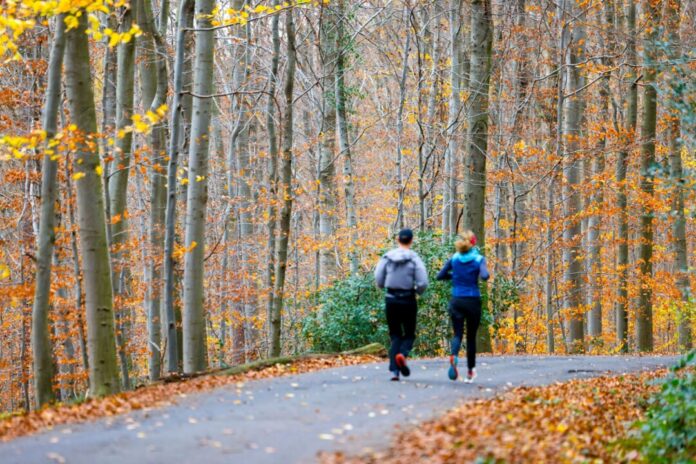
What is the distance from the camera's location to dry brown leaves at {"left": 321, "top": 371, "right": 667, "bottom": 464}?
21.6 ft

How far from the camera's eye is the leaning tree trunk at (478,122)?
17750mm

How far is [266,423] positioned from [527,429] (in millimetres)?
2661

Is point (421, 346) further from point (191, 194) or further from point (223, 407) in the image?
point (223, 407)

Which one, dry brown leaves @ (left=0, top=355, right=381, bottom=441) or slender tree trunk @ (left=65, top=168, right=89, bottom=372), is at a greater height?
slender tree trunk @ (left=65, top=168, right=89, bottom=372)

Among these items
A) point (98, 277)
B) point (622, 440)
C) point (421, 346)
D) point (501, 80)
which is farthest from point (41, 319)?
point (501, 80)

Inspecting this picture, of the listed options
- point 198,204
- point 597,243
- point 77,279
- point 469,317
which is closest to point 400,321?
point 469,317

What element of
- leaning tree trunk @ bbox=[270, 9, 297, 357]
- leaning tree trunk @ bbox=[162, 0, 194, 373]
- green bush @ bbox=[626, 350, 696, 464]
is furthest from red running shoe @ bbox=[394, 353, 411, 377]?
leaning tree trunk @ bbox=[270, 9, 297, 357]

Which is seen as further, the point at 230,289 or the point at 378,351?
the point at 230,289

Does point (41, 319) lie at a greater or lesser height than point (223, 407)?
greater

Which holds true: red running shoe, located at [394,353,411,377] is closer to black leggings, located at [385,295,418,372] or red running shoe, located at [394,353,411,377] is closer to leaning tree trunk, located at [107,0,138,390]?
black leggings, located at [385,295,418,372]

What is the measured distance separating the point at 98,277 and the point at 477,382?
5.56 m

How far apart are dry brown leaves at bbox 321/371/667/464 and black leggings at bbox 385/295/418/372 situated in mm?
1549

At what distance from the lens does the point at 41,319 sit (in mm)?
10812

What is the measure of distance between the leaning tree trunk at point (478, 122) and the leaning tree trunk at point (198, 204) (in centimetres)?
690
